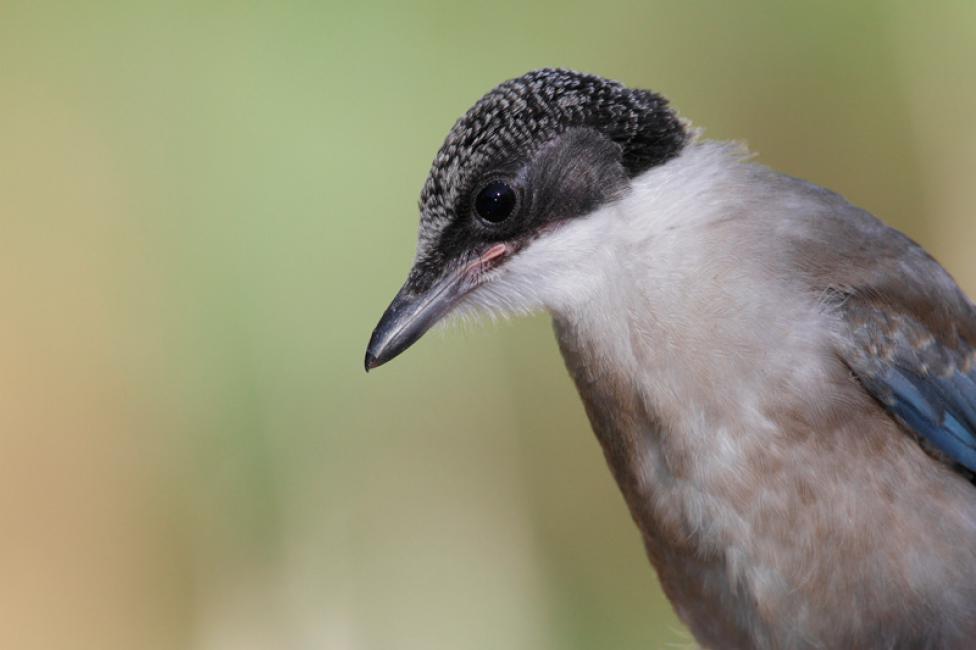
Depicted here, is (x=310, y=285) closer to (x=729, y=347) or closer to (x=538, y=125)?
(x=538, y=125)

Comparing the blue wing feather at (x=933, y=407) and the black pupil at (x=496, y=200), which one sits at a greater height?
the black pupil at (x=496, y=200)

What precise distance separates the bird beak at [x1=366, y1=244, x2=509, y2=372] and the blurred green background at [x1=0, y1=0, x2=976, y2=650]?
5.35ft

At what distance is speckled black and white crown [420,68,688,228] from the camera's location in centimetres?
237

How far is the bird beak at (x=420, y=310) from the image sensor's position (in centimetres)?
241

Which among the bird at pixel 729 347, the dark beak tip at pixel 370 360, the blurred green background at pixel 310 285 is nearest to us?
the bird at pixel 729 347

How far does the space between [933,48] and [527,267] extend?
2.36 meters

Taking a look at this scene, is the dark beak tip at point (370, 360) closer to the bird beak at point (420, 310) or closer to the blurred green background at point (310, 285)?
the bird beak at point (420, 310)

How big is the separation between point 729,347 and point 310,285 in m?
2.08

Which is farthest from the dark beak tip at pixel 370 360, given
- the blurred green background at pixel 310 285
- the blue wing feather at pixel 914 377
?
the blurred green background at pixel 310 285

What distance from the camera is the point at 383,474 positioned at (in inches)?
160

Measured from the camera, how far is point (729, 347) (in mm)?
2293

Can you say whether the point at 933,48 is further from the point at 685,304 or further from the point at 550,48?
the point at 685,304

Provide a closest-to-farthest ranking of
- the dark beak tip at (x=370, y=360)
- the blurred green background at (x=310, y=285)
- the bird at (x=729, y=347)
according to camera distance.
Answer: the bird at (x=729, y=347) < the dark beak tip at (x=370, y=360) < the blurred green background at (x=310, y=285)

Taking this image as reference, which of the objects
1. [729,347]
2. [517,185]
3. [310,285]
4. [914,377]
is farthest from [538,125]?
[310,285]
